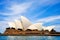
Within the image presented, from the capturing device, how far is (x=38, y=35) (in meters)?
8.91

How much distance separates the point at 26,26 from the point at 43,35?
252 centimetres

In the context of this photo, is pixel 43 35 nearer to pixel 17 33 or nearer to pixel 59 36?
pixel 59 36

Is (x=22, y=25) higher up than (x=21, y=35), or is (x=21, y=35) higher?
(x=22, y=25)

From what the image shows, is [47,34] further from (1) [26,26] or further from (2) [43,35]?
(1) [26,26]

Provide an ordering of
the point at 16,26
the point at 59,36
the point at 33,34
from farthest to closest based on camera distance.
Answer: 1. the point at 16,26
2. the point at 33,34
3. the point at 59,36

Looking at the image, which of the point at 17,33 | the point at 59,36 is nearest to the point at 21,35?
the point at 17,33

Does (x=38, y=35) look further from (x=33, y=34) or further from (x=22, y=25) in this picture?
(x=22, y=25)

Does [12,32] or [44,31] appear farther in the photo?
[44,31]

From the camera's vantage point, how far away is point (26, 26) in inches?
452

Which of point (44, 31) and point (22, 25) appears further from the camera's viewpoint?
point (22, 25)

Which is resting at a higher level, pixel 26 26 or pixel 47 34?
pixel 26 26

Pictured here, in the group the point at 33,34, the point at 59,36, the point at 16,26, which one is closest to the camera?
the point at 59,36

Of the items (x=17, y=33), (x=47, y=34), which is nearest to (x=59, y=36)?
(x=47, y=34)

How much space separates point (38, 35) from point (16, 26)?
2.95m
